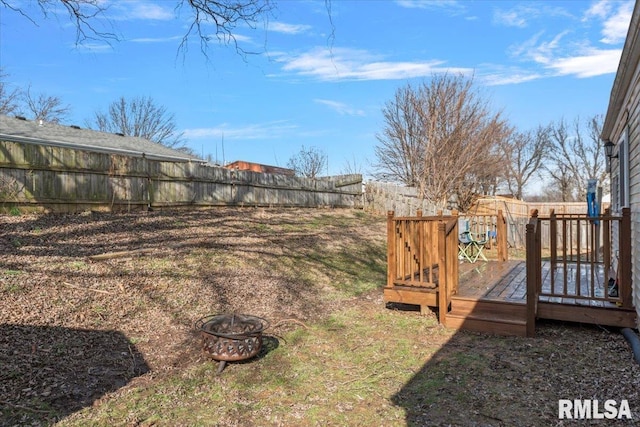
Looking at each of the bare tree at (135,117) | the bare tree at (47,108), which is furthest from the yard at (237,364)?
the bare tree at (135,117)

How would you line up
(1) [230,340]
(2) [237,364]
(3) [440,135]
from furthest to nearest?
(3) [440,135] → (2) [237,364] → (1) [230,340]

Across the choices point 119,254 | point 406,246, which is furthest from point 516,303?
point 119,254

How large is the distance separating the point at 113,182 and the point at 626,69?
9063 millimetres

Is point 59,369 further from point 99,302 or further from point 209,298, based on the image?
point 209,298

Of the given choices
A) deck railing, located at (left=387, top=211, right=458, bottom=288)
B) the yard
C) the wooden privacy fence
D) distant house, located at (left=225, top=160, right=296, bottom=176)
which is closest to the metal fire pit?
the yard

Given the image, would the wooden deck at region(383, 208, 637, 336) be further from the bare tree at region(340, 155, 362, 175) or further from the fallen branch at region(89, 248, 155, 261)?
the bare tree at region(340, 155, 362, 175)

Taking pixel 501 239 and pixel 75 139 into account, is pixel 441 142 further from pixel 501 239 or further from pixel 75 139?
pixel 75 139

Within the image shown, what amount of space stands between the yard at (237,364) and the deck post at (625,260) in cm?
45

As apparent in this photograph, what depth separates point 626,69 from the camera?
429cm

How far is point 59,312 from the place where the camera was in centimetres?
421

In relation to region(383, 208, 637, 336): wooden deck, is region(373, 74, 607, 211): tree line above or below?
above

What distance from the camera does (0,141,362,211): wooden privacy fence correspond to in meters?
7.45

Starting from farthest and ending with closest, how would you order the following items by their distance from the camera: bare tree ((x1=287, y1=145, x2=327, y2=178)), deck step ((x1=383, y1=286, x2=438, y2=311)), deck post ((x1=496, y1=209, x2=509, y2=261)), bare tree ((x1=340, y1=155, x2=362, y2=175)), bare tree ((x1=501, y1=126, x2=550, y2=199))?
bare tree ((x1=501, y1=126, x2=550, y2=199))
bare tree ((x1=287, y1=145, x2=327, y2=178))
bare tree ((x1=340, y1=155, x2=362, y2=175))
deck post ((x1=496, y1=209, x2=509, y2=261))
deck step ((x1=383, y1=286, x2=438, y2=311))

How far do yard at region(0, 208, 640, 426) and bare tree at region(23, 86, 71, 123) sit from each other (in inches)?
879
